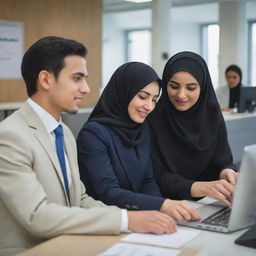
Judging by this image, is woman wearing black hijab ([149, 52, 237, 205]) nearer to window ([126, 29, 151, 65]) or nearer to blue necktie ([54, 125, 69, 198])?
blue necktie ([54, 125, 69, 198])

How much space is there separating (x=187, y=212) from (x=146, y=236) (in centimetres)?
22

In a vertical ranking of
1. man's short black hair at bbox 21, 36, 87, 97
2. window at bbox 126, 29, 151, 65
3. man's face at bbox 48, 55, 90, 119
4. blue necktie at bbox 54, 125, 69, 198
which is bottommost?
blue necktie at bbox 54, 125, 69, 198

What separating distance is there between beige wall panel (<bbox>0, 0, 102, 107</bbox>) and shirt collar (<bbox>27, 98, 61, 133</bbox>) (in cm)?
472

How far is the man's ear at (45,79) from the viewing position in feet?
5.46

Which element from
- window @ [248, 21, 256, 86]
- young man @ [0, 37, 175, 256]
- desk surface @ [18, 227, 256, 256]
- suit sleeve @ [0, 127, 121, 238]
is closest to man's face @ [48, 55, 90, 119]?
young man @ [0, 37, 175, 256]

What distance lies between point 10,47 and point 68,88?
4940 millimetres

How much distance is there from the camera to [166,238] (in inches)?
57.4

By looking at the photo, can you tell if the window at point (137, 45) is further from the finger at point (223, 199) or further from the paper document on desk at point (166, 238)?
the paper document on desk at point (166, 238)

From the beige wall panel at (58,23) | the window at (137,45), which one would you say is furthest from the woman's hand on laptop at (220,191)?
the window at (137,45)

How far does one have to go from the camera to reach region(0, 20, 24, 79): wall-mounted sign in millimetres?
6223

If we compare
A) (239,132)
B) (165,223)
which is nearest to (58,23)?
(239,132)

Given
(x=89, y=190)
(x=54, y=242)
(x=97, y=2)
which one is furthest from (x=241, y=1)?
(x=54, y=242)

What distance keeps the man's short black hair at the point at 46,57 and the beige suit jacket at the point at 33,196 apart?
5.0 inches

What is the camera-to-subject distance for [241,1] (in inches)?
381
